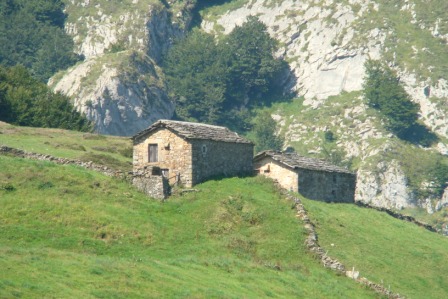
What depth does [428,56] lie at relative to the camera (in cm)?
17875

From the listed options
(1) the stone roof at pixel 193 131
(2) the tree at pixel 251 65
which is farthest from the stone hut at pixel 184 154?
(2) the tree at pixel 251 65

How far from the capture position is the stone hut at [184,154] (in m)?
66.8

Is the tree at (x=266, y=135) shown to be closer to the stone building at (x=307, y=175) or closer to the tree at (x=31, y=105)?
the tree at (x=31, y=105)

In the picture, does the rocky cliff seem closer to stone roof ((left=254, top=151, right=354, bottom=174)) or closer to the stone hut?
stone roof ((left=254, top=151, right=354, bottom=174))

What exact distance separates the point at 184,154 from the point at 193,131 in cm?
237

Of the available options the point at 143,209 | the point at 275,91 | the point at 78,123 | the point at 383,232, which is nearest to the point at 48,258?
the point at 143,209

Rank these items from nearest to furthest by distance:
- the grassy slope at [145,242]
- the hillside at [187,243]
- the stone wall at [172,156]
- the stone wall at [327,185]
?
the grassy slope at [145,242], the hillside at [187,243], the stone wall at [172,156], the stone wall at [327,185]

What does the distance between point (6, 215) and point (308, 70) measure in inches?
5533

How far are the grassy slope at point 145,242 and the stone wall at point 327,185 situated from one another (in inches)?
246

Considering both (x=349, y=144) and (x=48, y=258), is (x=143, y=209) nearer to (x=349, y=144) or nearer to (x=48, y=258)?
(x=48, y=258)

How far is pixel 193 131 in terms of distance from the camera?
226 feet

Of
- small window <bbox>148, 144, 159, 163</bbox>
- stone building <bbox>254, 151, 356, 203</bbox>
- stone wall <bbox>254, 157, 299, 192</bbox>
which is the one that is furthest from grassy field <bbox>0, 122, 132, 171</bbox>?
stone building <bbox>254, 151, 356, 203</bbox>

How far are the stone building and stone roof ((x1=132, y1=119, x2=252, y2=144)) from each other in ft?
9.11

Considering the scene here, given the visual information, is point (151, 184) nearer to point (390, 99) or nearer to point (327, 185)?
point (327, 185)
